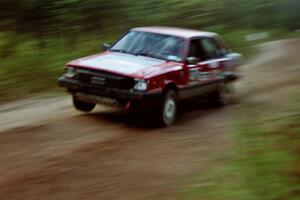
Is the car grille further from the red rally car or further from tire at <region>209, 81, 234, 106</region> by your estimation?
tire at <region>209, 81, 234, 106</region>

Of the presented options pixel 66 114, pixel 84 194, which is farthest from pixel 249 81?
pixel 84 194

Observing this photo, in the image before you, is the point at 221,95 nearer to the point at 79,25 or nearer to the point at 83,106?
the point at 83,106

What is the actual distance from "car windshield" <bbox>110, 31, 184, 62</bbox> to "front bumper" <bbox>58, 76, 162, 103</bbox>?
1.18 metres

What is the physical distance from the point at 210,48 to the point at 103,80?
314 cm

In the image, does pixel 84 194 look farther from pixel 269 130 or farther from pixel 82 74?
pixel 82 74

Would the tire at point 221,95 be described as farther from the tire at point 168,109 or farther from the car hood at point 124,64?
the car hood at point 124,64

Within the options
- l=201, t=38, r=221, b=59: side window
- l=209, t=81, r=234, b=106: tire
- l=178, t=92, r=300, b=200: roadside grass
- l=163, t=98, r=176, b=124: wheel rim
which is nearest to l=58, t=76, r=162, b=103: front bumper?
l=163, t=98, r=176, b=124: wheel rim

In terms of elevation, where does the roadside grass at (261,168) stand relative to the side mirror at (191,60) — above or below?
above

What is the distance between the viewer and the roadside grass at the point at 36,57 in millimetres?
13984

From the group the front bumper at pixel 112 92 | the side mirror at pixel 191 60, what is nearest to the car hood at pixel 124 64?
the front bumper at pixel 112 92

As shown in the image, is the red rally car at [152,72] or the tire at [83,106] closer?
the red rally car at [152,72]

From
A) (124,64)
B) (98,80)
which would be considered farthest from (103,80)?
(124,64)

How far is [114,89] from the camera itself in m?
10.0

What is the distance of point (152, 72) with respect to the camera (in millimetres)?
10070
